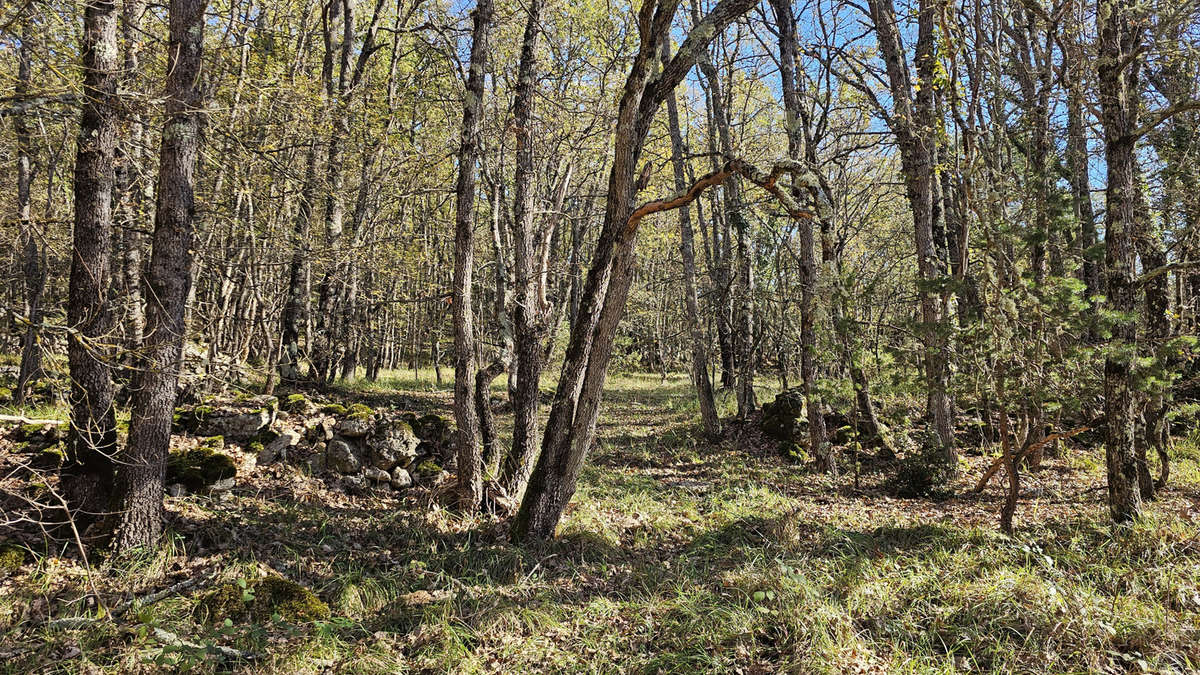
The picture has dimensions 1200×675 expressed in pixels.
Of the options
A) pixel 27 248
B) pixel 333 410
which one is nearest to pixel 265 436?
pixel 333 410

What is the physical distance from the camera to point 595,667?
3914 mm

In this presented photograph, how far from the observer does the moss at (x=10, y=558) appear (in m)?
4.47

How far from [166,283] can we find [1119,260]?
8.74 m

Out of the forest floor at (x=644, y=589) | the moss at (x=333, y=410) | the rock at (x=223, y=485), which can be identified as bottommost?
the forest floor at (x=644, y=589)

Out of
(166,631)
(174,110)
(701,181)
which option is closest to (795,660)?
(701,181)

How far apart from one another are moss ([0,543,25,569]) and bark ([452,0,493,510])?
365 centimetres

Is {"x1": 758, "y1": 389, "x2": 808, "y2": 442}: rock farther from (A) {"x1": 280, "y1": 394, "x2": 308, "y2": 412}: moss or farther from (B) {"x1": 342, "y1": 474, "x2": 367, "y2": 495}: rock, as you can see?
(A) {"x1": 280, "y1": 394, "x2": 308, "y2": 412}: moss

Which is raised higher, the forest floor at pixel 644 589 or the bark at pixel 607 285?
the bark at pixel 607 285

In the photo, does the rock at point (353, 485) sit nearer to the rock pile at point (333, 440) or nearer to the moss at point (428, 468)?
the rock pile at point (333, 440)

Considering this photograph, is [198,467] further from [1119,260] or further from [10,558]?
[1119,260]

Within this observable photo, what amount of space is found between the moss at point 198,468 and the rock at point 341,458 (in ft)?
3.51

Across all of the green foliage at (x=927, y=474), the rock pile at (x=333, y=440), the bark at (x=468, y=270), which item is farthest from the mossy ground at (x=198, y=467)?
the green foliage at (x=927, y=474)

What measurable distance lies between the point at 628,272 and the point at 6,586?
547 cm

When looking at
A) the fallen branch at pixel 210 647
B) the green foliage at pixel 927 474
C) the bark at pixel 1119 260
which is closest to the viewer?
the fallen branch at pixel 210 647
